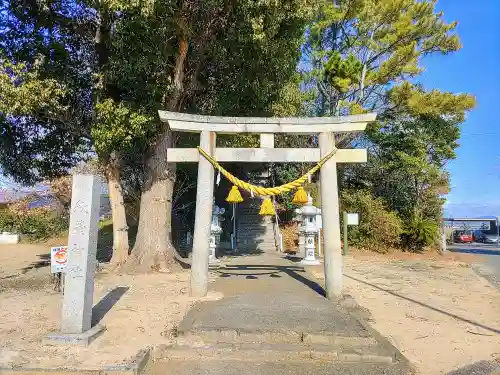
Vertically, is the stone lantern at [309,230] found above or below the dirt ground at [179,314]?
above

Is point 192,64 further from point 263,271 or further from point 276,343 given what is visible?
point 276,343

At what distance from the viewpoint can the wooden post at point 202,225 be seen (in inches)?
336

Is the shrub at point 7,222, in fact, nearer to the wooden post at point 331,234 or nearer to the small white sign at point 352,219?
the small white sign at point 352,219

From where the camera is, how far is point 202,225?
8586 millimetres

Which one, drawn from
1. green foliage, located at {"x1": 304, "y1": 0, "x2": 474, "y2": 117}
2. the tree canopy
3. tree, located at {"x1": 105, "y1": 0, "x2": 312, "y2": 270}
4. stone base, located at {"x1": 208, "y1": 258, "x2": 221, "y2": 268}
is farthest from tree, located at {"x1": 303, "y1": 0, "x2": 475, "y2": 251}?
stone base, located at {"x1": 208, "y1": 258, "x2": 221, "y2": 268}

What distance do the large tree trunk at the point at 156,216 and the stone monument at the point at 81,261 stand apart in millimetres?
6042

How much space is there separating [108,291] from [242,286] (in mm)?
2841

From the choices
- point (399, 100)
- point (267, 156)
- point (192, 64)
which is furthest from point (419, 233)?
point (267, 156)

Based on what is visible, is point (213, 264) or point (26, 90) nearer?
point (26, 90)

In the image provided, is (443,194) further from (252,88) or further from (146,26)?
(146,26)

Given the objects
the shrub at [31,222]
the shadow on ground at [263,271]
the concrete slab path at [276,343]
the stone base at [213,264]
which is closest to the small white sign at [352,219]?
the shadow on ground at [263,271]

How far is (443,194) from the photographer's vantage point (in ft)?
68.8

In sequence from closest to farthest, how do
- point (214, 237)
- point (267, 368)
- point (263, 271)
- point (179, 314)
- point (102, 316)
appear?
point (267, 368) → point (102, 316) → point (179, 314) → point (263, 271) → point (214, 237)

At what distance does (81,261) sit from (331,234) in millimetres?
4644
